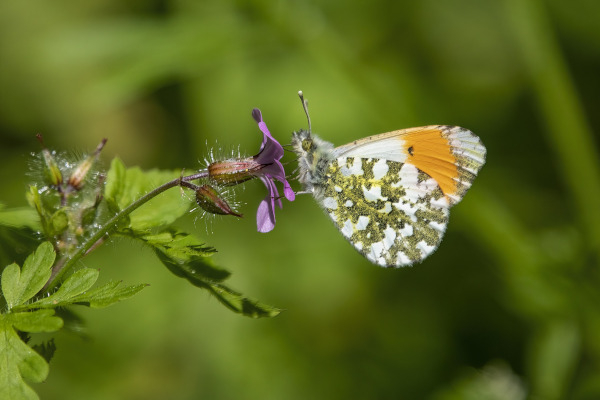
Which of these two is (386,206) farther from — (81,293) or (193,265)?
(81,293)

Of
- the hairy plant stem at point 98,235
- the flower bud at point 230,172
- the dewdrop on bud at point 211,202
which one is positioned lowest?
the hairy plant stem at point 98,235

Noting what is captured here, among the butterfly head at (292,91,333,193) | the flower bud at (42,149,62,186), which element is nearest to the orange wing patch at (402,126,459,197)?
the butterfly head at (292,91,333,193)

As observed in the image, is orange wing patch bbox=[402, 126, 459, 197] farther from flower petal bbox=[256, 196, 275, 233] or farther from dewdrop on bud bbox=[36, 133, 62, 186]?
dewdrop on bud bbox=[36, 133, 62, 186]

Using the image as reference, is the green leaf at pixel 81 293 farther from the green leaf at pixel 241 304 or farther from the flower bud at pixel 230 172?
the flower bud at pixel 230 172

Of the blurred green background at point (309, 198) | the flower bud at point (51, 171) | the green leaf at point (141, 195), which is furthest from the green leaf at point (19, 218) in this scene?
the blurred green background at point (309, 198)

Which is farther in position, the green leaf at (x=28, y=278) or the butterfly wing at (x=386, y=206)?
the butterfly wing at (x=386, y=206)
